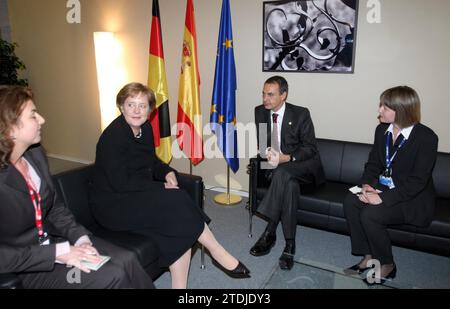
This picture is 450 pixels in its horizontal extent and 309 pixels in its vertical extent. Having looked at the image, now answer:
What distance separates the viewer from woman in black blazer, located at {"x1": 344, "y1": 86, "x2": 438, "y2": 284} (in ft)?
8.01

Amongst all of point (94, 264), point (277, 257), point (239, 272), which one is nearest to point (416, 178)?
point (277, 257)

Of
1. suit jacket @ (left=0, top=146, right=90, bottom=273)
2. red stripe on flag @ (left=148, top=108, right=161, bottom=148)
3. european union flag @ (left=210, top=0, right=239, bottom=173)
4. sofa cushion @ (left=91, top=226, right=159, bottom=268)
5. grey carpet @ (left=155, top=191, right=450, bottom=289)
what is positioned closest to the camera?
suit jacket @ (left=0, top=146, right=90, bottom=273)

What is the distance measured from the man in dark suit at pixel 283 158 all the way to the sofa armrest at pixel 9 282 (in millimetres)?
1788

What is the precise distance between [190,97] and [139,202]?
5.92 feet

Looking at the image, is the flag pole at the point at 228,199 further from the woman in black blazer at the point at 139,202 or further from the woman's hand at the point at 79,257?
the woman's hand at the point at 79,257

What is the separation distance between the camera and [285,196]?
2.81m

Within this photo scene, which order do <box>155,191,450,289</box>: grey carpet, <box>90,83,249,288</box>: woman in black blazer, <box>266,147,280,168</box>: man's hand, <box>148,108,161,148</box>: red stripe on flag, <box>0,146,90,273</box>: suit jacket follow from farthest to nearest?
<box>148,108,161,148</box>: red stripe on flag, <box>266,147,280,168</box>: man's hand, <box>155,191,450,289</box>: grey carpet, <box>90,83,249,288</box>: woman in black blazer, <box>0,146,90,273</box>: suit jacket

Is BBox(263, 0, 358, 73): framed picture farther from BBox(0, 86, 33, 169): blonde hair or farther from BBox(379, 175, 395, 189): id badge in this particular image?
BBox(0, 86, 33, 169): blonde hair

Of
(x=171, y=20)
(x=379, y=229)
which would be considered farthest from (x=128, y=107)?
(x=171, y=20)

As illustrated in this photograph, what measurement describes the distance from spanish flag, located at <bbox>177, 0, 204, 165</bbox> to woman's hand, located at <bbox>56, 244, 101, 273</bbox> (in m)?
2.27

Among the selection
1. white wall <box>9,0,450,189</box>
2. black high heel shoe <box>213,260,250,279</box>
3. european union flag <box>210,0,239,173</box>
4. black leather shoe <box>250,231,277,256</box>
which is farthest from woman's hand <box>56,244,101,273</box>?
white wall <box>9,0,450,189</box>

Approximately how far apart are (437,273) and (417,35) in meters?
1.91

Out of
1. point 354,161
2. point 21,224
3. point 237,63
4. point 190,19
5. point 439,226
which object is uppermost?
point 190,19

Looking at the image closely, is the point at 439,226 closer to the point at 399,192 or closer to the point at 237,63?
the point at 399,192
